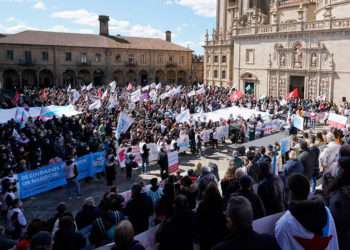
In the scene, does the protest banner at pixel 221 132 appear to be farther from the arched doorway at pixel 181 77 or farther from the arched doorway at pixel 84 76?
the arched doorway at pixel 181 77

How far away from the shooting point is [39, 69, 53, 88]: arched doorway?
58.7 meters

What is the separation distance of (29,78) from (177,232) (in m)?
59.8

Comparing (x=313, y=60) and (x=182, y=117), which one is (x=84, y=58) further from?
(x=182, y=117)

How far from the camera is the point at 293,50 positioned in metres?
37.4

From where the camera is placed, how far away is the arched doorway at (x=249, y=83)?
1697 inches

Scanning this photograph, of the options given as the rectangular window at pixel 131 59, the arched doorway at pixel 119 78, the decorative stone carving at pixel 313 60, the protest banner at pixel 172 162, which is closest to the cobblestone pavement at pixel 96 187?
the protest banner at pixel 172 162

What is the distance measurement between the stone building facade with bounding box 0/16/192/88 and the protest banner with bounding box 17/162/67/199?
157 ft

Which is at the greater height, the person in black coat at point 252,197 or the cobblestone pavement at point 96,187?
the person in black coat at point 252,197

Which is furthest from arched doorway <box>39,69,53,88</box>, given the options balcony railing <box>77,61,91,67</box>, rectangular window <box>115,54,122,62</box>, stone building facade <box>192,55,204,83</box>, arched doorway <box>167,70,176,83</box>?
stone building facade <box>192,55,204,83</box>

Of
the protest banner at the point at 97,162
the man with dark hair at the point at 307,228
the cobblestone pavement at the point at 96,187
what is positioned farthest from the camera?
the protest banner at the point at 97,162

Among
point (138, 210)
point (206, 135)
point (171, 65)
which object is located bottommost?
point (206, 135)

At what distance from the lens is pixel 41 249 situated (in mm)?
4113

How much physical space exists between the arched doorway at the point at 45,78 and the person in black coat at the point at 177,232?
190ft

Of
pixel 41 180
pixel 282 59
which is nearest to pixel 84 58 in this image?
pixel 282 59
